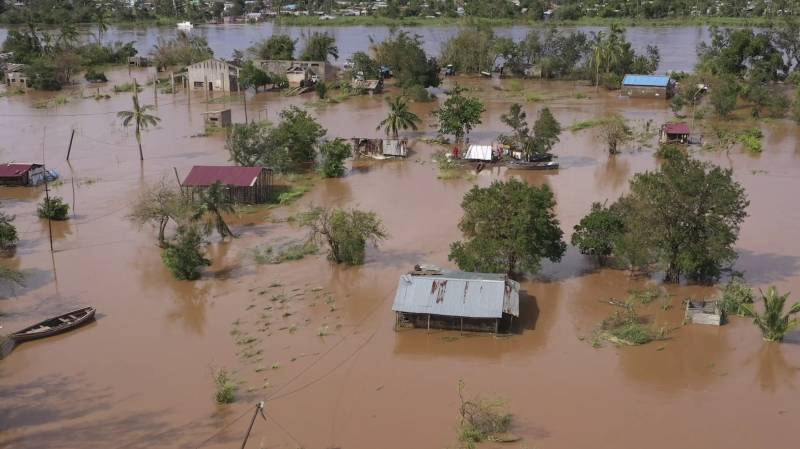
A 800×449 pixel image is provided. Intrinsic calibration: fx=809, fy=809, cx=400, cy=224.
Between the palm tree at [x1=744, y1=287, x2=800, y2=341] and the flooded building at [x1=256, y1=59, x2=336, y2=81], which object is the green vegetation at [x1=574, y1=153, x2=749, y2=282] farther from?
the flooded building at [x1=256, y1=59, x2=336, y2=81]

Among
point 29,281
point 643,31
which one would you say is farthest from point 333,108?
point 643,31

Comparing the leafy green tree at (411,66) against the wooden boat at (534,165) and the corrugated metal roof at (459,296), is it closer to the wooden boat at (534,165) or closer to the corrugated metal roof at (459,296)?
the wooden boat at (534,165)

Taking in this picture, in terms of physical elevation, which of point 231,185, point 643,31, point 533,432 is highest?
point 643,31

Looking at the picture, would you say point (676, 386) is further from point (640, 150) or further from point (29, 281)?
point (640, 150)

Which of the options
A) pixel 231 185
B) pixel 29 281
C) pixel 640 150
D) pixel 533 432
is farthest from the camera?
pixel 640 150

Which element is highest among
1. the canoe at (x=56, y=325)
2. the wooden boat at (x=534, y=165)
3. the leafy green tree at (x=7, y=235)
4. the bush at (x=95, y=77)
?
the bush at (x=95, y=77)

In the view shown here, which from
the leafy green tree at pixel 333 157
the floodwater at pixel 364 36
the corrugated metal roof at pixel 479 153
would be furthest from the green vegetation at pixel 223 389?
the floodwater at pixel 364 36

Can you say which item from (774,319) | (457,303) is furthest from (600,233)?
(457,303)

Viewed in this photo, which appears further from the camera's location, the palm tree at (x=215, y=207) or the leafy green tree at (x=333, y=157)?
the leafy green tree at (x=333, y=157)
